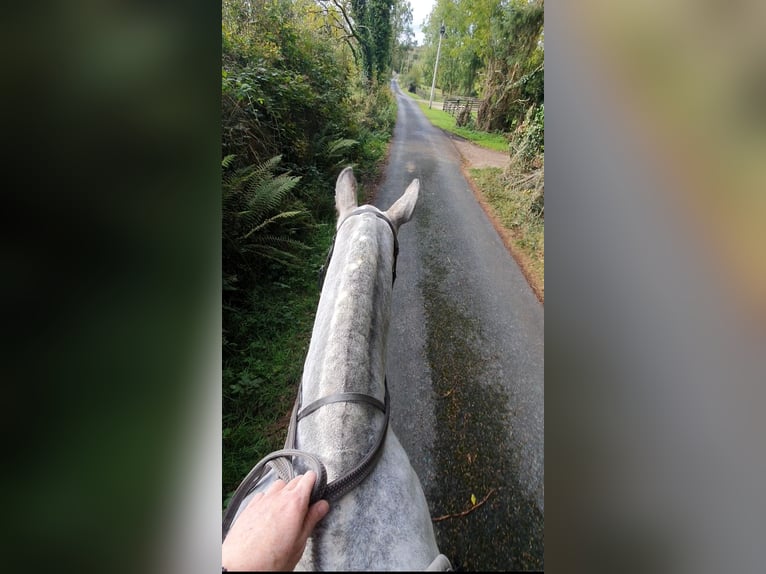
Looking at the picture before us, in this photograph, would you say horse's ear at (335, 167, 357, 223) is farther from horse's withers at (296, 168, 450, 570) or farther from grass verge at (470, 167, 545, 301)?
grass verge at (470, 167, 545, 301)

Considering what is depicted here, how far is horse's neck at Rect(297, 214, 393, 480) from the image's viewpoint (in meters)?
0.98

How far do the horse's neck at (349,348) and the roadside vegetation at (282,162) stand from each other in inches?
5.8

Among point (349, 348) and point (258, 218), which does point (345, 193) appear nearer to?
point (258, 218)

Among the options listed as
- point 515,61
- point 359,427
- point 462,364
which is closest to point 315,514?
point 359,427

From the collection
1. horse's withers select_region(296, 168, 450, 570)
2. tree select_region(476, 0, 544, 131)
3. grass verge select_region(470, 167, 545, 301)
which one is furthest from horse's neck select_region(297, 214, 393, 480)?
tree select_region(476, 0, 544, 131)

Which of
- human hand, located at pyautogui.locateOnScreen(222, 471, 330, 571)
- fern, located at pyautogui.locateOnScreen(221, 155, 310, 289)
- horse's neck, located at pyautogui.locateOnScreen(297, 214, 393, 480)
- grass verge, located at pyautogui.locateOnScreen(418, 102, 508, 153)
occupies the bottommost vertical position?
human hand, located at pyautogui.locateOnScreen(222, 471, 330, 571)

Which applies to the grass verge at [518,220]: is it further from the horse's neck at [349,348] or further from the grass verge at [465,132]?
the horse's neck at [349,348]

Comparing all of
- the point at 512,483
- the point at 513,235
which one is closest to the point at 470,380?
the point at 512,483

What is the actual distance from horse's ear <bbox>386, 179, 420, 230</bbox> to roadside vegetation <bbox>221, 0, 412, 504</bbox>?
0.15m

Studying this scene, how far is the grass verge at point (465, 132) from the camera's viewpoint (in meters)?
1.40
